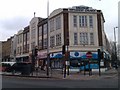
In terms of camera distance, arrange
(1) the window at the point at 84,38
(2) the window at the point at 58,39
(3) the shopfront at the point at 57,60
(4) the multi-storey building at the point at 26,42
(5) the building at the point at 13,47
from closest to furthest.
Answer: (1) the window at the point at 84,38 < (3) the shopfront at the point at 57,60 < (2) the window at the point at 58,39 < (4) the multi-storey building at the point at 26,42 < (5) the building at the point at 13,47

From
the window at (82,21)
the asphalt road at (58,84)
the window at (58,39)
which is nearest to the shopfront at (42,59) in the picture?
the window at (58,39)

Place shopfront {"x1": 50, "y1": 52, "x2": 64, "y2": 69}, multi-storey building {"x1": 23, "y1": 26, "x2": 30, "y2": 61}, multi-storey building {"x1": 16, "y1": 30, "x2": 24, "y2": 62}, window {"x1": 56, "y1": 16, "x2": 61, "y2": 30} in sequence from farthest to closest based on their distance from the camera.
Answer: multi-storey building {"x1": 16, "y1": 30, "x2": 24, "y2": 62} < multi-storey building {"x1": 23, "y1": 26, "x2": 30, "y2": 61} < window {"x1": 56, "y1": 16, "x2": 61, "y2": 30} < shopfront {"x1": 50, "y1": 52, "x2": 64, "y2": 69}

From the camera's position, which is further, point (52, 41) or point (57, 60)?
point (52, 41)

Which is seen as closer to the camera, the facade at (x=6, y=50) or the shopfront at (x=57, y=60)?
the shopfront at (x=57, y=60)

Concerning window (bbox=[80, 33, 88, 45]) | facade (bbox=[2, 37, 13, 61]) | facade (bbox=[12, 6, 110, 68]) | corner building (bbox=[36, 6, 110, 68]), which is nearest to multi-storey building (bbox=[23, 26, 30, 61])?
facade (bbox=[12, 6, 110, 68])

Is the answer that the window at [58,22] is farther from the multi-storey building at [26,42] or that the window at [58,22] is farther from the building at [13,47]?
the building at [13,47]

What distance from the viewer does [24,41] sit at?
273 feet

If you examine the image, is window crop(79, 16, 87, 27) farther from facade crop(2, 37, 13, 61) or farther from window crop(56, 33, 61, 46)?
facade crop(2, 37, 13, 61)

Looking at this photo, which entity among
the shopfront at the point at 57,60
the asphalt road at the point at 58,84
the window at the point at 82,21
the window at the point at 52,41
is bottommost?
the asphalt road at the point at 58,84

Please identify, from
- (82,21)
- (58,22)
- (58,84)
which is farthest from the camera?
(58,22)

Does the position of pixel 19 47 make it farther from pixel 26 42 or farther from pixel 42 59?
pixel 42 59

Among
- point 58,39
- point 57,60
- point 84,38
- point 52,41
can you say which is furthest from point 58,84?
point 52,41

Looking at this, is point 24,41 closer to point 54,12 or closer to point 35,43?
point 35,43

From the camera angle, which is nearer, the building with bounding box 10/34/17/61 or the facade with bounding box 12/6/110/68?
the facade with bounding box 12/6/110/68
